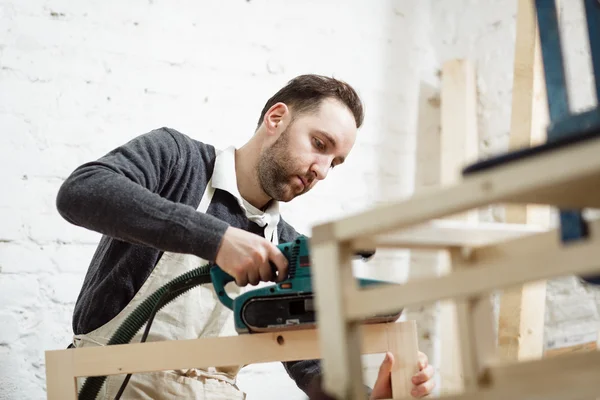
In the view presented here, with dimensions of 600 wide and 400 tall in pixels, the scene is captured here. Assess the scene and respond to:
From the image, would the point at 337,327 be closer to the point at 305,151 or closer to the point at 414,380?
the point at 414,380

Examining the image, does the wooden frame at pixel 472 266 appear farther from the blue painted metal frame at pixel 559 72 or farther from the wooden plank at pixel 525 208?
the wooden plank at pixel 525 208

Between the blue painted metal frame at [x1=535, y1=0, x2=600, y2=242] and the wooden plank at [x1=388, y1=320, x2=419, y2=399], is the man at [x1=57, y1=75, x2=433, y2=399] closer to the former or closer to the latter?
the wooden plank at [x1=388, y1=320, x2=419, y2=399]

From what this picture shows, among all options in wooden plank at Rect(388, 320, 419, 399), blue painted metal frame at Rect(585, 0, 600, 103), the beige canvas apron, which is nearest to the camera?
blue painted metal frame at Rect(585, 0, 600, 103)

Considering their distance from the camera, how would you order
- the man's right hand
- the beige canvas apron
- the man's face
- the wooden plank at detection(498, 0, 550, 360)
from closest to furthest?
the man's right hand, the beige canvas apron, the man's face, the wooden plank at detection(498, 0, 550, 360)

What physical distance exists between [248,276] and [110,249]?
1.70 feet

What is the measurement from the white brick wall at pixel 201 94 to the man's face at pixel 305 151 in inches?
16.8

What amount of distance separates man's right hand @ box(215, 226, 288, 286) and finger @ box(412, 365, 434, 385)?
0.35 m

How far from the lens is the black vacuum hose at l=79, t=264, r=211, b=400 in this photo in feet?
4.06

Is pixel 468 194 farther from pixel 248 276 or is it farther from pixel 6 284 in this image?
pixel 6 284

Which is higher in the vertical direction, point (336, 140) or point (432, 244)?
point (336, 140)

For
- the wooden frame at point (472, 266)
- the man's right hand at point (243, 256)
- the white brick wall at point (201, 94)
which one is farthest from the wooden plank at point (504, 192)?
the white brick wall at point (201, 94)

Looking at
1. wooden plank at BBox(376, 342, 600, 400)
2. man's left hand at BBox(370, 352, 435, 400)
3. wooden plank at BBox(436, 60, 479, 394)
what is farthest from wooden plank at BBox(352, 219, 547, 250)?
wooden plank at BBox(436, 60, 479, 394)

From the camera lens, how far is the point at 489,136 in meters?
2.29

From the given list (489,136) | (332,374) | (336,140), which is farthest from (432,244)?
(489,136)
